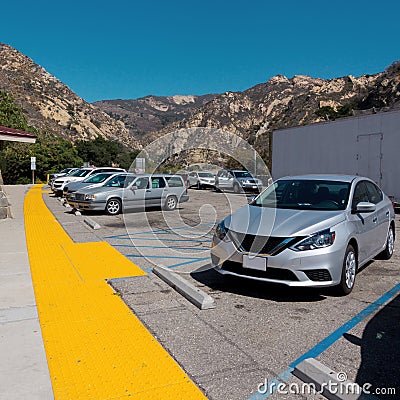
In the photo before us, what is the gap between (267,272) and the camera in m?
5.23

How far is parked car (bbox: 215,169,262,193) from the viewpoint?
2758 centimetres

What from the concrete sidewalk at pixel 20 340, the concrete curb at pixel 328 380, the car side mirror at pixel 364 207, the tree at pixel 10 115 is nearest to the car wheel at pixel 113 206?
the concrete sidewalk at pixel 20 340

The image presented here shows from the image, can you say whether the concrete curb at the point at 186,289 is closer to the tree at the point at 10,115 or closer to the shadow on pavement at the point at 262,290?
the shadow on pavement at the point at 262,290

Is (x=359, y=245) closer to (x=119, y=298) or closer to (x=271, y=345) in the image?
(x=271, y=345)

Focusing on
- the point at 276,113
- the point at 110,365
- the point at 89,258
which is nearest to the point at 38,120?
the point at 276,113

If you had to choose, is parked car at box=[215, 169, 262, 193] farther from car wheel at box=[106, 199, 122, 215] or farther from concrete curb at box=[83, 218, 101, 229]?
concrete curb at box=[83, 218, 101, 229]

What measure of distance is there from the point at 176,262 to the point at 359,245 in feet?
10.6

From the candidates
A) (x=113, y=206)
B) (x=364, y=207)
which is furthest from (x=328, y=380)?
(x=113, y=206)

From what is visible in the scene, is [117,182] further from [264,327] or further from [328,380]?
[328,380]

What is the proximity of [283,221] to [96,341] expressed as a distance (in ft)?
8.96

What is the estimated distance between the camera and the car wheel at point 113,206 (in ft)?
47.4

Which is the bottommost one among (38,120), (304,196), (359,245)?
(359,245)

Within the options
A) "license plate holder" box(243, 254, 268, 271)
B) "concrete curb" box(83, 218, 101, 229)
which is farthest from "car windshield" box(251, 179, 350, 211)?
"concrete curb" box(83, 218, 101, 229)

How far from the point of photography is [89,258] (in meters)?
8.03
